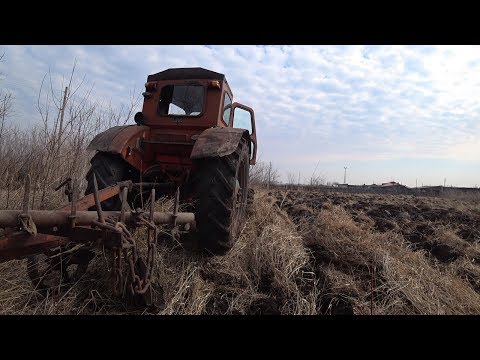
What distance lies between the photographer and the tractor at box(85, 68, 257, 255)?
2.87 meters

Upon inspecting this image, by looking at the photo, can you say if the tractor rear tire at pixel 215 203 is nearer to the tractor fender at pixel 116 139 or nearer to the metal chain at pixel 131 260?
the metal chain at pixel 131 260

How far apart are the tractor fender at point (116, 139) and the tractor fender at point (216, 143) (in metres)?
0.83

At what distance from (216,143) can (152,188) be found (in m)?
1.05

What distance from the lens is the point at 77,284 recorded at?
98.2 inches

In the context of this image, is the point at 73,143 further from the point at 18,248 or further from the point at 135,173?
the point at 18,248

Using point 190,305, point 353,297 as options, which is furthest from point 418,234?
point 190,305

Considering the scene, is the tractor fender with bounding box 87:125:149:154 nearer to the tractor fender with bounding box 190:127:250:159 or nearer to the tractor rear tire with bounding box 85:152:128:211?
the tractor rear tire with bounding box 85:152:128:211

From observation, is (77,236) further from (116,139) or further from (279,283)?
(116,139)

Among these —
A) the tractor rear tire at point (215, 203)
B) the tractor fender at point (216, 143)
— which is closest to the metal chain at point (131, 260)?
the tractor rear tire at point (215, 203)

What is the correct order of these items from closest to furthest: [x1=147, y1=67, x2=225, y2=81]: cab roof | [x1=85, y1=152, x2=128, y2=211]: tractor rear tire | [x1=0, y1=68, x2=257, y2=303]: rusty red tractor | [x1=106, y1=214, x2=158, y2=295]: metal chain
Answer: [x1=0, y1=68, x2=257, y2=303]: rusty red tractor
[x1=106, y1=214, x2=158, y2=295]: metal chain
[x1=85, y1=152, x2=128, y2=211]: tractor rear tire
[x1=147, y1=67, x2=225, y2=81]: cab roof

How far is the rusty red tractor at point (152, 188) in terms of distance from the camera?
1.69m

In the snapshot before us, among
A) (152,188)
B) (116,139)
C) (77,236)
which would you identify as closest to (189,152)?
(152,188)

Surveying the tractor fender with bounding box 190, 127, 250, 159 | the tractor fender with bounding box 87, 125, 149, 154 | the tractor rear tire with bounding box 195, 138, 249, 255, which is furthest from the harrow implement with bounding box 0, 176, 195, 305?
the tractor fender with bounding box 87, 125, 149, 154
